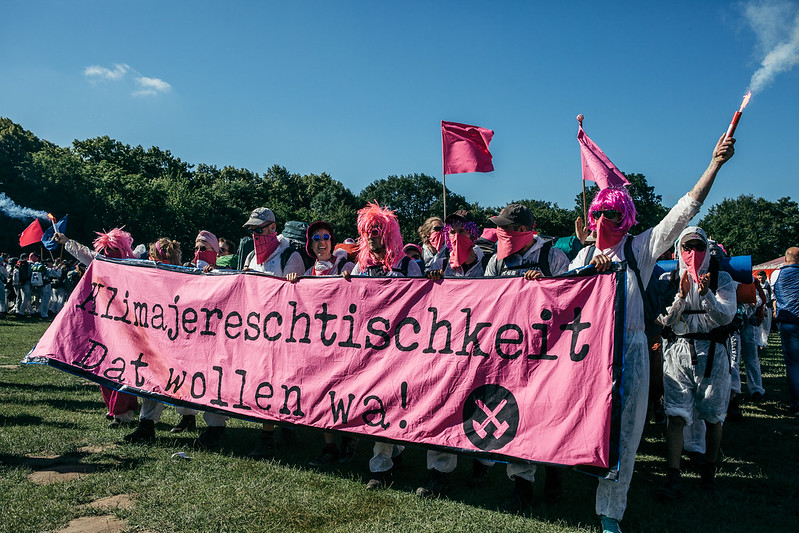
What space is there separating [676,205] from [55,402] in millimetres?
7606

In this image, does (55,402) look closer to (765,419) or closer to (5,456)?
(5,456)

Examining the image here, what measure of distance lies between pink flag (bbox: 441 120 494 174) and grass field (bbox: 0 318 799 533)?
431cm

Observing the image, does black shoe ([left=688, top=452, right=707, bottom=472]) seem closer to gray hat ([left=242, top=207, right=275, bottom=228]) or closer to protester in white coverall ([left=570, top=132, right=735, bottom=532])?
protester in white coverall ([left=570, top=132, right=735, bottom=532])

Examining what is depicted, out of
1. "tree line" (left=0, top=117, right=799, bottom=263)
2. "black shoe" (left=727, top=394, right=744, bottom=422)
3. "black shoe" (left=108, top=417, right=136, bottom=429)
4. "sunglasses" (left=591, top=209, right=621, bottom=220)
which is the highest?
"tree line" (left=0, top=117, right=799, bottom=263)

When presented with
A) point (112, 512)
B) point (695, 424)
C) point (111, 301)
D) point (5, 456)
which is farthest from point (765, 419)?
point (5, 456)

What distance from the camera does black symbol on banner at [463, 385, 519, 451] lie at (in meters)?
4.09

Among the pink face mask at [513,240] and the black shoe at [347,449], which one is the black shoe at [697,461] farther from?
the black shoe at [347,449]

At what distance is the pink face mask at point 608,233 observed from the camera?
3.96 metres

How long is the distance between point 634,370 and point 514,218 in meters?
1.48

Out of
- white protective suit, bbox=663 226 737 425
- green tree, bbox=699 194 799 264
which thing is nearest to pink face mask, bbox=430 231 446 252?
white protective suit, bbox=663 226 737 425

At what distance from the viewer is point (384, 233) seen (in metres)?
5.36

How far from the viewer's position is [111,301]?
6133 millimetres

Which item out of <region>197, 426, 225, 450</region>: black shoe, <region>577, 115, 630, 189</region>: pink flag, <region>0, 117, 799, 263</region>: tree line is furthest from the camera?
<region>0, 117, 799, 263</region>: tree line

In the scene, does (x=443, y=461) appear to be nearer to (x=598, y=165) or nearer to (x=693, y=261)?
(x=693, y=261)
